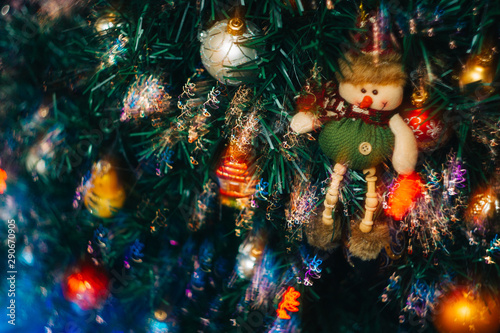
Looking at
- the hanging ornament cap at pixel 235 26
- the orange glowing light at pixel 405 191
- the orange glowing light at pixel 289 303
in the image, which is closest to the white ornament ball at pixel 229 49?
the hanging ornament cap at pixel 235 26

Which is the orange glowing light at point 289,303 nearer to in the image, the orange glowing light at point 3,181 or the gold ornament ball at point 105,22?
the gold ornament ball at point 105,22

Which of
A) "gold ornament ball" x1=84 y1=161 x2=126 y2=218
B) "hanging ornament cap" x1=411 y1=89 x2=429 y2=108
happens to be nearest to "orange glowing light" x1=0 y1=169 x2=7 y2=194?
"gold ornament ball" x1=84 y1=161 x2=126 y2=218

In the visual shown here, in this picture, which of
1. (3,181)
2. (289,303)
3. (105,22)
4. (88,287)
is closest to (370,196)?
(289,303)

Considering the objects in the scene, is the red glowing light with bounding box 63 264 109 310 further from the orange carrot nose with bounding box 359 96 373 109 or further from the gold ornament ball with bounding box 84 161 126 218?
the orange carrot nose with bounding box 359 96 373 109

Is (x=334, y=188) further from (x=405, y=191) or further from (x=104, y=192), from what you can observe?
(x=104, y=192)

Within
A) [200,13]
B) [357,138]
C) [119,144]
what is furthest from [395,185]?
[119,144]
